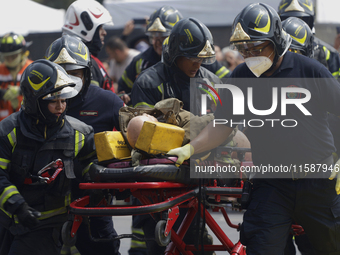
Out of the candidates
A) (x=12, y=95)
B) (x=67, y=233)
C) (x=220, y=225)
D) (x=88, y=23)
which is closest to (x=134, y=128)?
(x=67, y=233)

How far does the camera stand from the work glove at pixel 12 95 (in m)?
7.98

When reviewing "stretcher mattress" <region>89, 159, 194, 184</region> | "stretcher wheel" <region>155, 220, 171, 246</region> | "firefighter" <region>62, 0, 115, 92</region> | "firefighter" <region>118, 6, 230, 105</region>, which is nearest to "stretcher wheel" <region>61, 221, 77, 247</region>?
"stretcher mattress" <region>89, 159, 194, 184</region>

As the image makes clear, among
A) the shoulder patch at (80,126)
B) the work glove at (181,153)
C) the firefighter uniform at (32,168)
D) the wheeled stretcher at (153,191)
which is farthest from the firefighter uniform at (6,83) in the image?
the work glove at (181,153)

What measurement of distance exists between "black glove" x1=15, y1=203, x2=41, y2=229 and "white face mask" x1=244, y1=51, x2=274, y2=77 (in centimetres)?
167

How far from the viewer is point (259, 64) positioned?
3.62 metres

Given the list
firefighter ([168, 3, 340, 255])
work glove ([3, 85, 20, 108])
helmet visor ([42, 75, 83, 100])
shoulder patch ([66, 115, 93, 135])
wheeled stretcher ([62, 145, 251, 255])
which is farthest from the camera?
work glove ([3, 85, 20, 108])

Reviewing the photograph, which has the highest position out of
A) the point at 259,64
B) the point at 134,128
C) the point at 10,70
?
the point at 259,64

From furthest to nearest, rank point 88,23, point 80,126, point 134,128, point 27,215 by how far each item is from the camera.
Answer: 1. point 88,23
2. point 80,126
3. point 134,128
4. point 27,215

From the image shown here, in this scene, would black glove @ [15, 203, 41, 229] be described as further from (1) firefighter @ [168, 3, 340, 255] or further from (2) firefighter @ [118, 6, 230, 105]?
(2) firefighter @ [118, 6, 230, 105]

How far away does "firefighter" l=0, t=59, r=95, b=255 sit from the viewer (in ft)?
12.3

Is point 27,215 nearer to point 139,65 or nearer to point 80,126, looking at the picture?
point 80,126

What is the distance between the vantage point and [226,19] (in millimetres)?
12125

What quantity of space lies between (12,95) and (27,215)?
470 cm

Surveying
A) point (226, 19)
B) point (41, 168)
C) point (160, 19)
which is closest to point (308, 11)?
point (160, 19)
